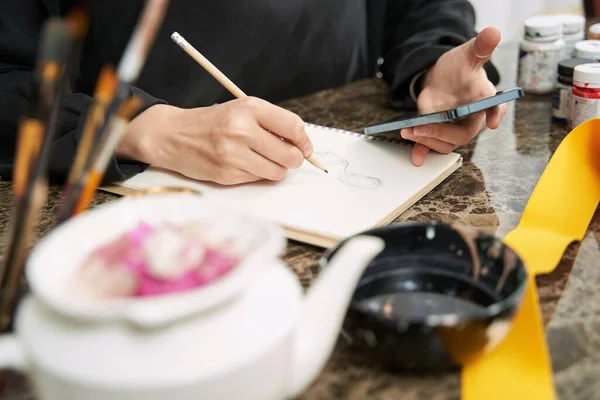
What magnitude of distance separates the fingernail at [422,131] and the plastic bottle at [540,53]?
0.35 metres

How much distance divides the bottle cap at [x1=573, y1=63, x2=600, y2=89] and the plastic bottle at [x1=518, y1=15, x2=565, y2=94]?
191 millimetres

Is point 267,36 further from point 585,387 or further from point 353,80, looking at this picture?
point 585,387

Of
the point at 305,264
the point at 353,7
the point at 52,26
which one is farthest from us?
the point at 353,7

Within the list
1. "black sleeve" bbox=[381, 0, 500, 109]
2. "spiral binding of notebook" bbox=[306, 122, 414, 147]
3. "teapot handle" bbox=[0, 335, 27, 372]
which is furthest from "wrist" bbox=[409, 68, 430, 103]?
"teapot handle" bbox=[0, 335, 27, 372]

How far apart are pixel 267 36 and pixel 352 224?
552 mm

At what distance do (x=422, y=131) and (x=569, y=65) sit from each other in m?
0.28

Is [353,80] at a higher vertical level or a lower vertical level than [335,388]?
lower

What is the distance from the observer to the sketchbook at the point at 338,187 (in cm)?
64

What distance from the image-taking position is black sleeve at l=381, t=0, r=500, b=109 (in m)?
1.00

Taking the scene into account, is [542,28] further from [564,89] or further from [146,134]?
[146,134]

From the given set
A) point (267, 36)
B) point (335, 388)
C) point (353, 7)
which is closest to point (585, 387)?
point (335, 388)

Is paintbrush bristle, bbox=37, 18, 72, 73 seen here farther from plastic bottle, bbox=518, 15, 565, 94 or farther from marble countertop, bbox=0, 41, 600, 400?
plastic bottle, bbox=518, 15, 565, 94

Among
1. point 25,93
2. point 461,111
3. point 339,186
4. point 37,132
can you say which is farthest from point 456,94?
point 37,132

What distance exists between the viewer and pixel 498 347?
1.54ft
